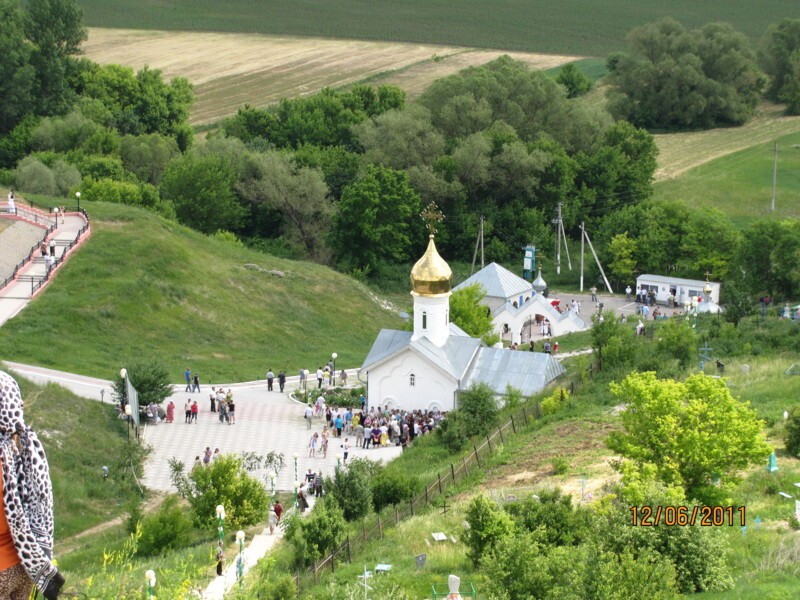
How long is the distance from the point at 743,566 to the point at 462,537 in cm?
518

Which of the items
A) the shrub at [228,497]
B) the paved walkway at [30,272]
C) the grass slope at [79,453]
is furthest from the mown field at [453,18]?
the shrub at [228,497]

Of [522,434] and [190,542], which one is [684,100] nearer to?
[522,434]

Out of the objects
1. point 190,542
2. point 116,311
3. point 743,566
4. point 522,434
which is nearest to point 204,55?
point 116,311

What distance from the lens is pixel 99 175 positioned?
7169 cm

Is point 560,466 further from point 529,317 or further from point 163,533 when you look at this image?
point 529,317

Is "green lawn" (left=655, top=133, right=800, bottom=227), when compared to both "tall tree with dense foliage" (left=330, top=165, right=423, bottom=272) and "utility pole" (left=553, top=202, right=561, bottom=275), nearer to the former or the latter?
"utility pole" (left=553, top=202, right=561, bottom=275)

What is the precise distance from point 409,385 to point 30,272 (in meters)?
16.5

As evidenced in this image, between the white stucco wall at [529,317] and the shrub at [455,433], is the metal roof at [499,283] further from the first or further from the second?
the shrub at [455,433]

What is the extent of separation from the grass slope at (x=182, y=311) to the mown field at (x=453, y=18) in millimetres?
63863

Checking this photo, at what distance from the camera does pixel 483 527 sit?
2241 centimetres

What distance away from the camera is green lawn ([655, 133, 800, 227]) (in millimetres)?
82688

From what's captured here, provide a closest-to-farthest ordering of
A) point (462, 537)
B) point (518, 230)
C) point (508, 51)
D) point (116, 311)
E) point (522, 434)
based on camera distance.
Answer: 1. point (462, 537)
2. point (522, 434)
3. point (116, 311)
4. point (518, 230)
5. point (508, 51)

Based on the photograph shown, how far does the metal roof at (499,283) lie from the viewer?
2356 inches
